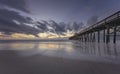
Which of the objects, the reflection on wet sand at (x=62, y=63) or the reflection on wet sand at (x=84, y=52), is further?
the reflection on wet sand at (x=84, y=52)

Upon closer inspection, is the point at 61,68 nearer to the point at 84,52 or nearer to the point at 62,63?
the point at 62,63

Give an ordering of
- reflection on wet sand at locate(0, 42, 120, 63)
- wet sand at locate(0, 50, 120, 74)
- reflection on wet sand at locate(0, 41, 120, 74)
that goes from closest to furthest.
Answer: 1. wet sand at locate(0, 50, 120, 74)
2. reflection on wet sand at locate(0, 41, 120, 74)
3. reflection on wet sand at locate(0, 42, 120, 63)

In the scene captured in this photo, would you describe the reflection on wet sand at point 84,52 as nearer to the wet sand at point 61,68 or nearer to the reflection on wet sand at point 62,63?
the reflection on wet sand at point 62,63

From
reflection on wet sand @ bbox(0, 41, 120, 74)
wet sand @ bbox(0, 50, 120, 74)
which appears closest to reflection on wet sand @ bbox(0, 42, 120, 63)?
reflection on wet sand @ bbox(0, 41, 120, 74)

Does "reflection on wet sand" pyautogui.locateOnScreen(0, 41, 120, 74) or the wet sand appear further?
"reflection on wet sand" pyautogui.locateOnScreen(0, 41, 120, 74)

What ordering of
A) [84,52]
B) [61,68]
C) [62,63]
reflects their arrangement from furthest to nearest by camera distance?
[84,52]
[62,63]
[61,68]

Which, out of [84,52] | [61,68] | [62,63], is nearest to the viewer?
[61,68]

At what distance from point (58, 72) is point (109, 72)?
1.51m

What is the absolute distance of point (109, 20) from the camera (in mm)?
16656

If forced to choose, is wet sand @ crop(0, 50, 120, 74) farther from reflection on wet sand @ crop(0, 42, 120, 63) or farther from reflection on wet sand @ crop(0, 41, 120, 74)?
reflection on wet sand @ crop(0, 42, 120, 63)

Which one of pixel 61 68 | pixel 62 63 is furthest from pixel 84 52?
pixel 61 68

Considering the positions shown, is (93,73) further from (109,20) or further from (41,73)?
(109,20)

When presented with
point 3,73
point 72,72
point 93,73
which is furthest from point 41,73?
point 93,73

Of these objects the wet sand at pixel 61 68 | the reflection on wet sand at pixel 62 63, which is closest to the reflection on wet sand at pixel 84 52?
the reflection on wet sand at pixel 62 63
